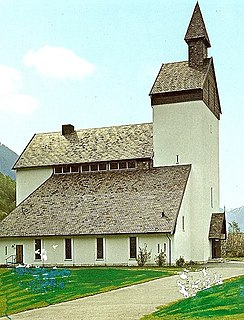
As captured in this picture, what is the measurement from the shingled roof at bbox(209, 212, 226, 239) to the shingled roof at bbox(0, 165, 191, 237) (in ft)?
18.3

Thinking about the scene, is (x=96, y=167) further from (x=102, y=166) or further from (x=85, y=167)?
(x=85, y=167)

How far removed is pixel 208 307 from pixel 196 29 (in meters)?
40.9

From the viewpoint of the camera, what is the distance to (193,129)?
2100 inches

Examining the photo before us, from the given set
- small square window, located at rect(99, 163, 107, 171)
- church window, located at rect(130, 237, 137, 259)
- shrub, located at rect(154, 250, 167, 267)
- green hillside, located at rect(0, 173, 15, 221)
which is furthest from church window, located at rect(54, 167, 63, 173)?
green hillside, located at rect(0, 173, 15, 221)

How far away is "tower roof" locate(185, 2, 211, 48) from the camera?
5634 centimetres

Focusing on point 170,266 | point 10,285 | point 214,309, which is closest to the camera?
point 214,309

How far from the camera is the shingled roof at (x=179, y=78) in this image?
54062mm

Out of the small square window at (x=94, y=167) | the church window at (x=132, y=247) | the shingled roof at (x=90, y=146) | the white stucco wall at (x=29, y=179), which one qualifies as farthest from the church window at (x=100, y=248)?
the white stucco wall at (x=29, y=179)

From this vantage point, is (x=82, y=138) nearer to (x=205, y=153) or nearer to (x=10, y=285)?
(x=205, y=153)

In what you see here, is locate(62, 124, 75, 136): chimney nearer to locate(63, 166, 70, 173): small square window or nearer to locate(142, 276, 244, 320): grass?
locate(63, 166, 70, 173): small square window

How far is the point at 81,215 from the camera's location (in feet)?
166

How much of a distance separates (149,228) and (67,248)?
273 inches

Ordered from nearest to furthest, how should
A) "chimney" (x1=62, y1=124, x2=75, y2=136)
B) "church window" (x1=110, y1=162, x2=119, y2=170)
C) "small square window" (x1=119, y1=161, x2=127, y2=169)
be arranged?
"small square window" (x1=119, y1=161, x2=127, y2=169)
"church window" (x1=110, y1=162, x2=119, y2=170)
"chimney" (x1=62, y1=124, x2=75, y2=136)

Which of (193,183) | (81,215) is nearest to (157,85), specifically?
(193,183)
